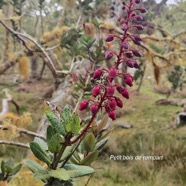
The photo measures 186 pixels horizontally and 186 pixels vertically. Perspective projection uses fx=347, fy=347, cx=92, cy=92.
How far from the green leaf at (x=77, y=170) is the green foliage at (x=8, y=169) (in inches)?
13.8

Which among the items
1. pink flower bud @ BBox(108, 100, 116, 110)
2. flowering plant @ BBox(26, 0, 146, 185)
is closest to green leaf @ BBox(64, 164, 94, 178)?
flowering plant @ BBox(26, 0, 146, 185)

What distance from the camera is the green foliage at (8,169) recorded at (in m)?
1.46

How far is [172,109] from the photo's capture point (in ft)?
32.3

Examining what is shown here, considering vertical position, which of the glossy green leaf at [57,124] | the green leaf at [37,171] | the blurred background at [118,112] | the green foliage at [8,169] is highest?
the glossy green leaf at [57,124]

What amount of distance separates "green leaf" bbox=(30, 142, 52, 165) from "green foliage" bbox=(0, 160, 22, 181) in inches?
12.4

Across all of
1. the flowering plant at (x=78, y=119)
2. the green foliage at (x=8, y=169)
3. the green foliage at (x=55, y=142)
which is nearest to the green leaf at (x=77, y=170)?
the flowering plant at (x=78, y=119)

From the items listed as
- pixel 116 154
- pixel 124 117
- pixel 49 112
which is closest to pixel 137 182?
pixel 116 154

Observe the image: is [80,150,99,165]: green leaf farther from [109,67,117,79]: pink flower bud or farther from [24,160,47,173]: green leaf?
[109,67,117,79]: pink flower bud

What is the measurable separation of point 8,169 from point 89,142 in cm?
40

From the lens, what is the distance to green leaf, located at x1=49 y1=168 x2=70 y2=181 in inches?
41.7

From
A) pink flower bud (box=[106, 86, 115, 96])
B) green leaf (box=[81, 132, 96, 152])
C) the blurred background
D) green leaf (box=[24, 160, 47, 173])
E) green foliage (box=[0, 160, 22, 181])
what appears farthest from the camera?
the blurred background

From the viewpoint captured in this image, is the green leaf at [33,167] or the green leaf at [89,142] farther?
the green leaf at [89,142]

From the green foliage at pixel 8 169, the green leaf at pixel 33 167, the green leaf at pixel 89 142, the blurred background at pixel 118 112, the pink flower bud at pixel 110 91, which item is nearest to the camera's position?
the pink flower bud at pixel 110 91

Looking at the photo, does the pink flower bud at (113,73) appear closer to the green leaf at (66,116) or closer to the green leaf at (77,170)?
the green leaf at (66,116)
